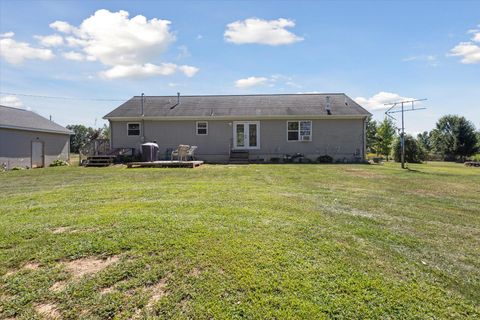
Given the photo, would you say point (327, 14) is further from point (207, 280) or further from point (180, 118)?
point (207, 280)

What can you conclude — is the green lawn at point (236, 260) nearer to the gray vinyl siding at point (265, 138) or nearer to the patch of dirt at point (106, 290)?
the patch of dirt at point (106, 290)

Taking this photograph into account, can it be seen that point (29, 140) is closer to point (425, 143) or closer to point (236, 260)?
point (236, 260)

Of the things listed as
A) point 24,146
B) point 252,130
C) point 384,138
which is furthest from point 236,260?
point 384,138

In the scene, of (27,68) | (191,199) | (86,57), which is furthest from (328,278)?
(27,68)

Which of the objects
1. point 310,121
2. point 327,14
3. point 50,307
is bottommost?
point 50,307

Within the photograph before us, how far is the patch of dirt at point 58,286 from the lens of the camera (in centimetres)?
275

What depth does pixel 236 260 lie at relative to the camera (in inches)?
127

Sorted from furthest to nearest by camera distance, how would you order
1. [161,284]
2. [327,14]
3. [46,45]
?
[46,45] < [327,14] < [161,284]

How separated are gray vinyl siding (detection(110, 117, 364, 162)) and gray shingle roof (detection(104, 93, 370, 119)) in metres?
0.54

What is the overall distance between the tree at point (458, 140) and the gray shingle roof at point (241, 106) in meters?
24.6

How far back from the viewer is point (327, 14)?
11688 mm

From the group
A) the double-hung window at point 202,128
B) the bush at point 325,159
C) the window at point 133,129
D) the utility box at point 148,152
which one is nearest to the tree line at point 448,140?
the bush at point 325,159

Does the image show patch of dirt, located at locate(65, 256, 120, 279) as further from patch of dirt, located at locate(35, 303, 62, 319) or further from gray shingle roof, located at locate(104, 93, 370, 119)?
gray shingle roof, located at locate(104, 93, 370, 119)

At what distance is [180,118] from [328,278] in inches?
648
